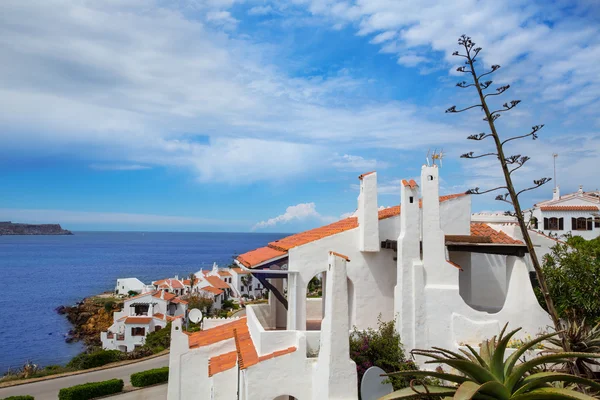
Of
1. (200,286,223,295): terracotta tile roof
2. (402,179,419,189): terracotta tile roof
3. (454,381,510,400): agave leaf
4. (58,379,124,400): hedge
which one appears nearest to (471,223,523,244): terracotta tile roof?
(402,179,419,189): terracotta tile roof

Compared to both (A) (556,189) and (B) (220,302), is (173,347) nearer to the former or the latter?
(A) (556,189)

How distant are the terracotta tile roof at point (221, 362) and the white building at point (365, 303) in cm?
5

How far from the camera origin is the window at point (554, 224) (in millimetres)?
41688

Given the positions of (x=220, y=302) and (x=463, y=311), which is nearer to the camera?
(x=463, y=311)

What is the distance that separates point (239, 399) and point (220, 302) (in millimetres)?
64959

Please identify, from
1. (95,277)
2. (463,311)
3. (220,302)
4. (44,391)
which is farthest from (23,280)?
(463,311)

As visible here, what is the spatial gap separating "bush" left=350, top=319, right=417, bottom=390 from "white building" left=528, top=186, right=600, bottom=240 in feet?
105

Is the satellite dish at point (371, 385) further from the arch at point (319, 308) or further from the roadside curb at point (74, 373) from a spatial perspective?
the roadside curb at point (74, 373)

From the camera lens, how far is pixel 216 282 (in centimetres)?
8388

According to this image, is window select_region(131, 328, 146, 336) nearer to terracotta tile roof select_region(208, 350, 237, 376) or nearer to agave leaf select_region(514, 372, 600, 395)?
terracotta tile roof select_region(208, 350, 237, 376)

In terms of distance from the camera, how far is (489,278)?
17.6 meters

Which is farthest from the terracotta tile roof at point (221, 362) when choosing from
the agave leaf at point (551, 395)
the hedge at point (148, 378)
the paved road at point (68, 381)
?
the paved road at point (68, 381)

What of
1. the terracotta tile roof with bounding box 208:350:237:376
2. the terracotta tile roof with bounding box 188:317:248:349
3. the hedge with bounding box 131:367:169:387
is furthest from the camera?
the hedge with bounding box 131:367:169:387

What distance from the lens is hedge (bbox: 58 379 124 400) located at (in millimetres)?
23984
